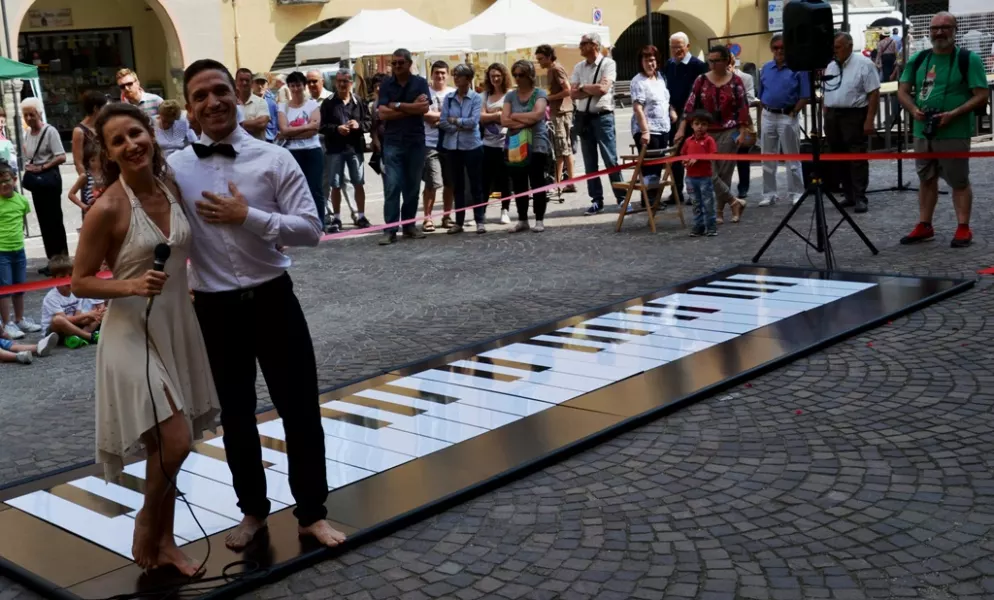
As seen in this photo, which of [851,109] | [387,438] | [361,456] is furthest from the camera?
[851,109]

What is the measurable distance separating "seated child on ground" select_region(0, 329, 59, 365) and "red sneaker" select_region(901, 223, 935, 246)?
7116 millimetres

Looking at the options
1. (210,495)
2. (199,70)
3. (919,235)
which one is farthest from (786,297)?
(199,70)

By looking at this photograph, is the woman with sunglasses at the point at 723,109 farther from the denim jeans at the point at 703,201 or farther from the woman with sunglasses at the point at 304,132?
the woman with sunglasses at the point at 304,132

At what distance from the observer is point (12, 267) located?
9.89 metres

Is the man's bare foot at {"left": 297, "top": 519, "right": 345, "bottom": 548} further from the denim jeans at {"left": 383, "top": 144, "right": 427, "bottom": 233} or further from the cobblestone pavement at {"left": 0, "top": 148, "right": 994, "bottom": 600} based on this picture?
the denim jeans at {"left": 383, "top": 144, "right": 427, "bottom": 233}

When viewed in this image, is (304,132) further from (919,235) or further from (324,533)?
(324,533)

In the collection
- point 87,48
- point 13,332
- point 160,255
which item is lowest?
point 13,332

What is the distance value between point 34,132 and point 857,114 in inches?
342

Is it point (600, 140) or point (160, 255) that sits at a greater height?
point (600, 140)

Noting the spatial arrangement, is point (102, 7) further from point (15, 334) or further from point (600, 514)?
point (600, 514)

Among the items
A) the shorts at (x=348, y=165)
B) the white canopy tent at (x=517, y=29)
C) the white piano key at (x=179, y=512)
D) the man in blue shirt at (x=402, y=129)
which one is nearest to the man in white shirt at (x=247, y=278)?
the white piano key at (x=179, y=512)

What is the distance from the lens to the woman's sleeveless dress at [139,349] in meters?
4.16

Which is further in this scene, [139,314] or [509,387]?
[509,387]

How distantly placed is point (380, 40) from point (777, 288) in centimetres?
1663
